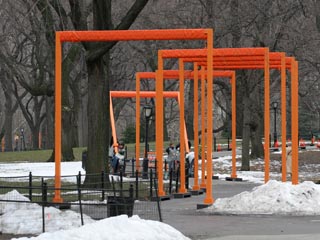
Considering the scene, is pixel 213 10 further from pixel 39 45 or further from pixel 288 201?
pixel 288 201

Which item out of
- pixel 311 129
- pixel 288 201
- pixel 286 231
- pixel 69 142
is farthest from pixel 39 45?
pixel 311 129

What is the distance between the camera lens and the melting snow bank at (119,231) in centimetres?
1424

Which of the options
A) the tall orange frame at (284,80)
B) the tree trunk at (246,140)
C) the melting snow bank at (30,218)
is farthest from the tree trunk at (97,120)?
the tree trunk at (246,140)

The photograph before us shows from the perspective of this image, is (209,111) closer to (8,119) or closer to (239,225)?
(239,225)

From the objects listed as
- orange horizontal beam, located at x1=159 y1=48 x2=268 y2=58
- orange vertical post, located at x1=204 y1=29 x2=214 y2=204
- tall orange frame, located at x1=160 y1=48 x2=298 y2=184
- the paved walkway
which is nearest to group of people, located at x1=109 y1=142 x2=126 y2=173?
tall orange frame, located at x1=160 y1=48 x2=298 y2=184

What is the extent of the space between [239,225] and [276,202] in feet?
11.1

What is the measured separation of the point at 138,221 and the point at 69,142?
111 feet

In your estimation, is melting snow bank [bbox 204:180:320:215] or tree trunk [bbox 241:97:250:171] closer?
melting snow bank [bbox 204:180:320:215]

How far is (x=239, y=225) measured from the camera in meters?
18.8

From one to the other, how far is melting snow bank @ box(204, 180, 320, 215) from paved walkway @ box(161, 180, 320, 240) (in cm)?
67

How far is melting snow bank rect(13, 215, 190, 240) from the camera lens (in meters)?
14.2

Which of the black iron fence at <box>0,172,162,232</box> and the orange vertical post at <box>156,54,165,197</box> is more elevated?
the orange vertical post at <box>156,54,165,197</box>

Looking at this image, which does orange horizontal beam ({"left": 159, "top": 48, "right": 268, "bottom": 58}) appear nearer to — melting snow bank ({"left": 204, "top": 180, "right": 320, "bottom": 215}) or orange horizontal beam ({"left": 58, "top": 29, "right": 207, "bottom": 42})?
orange horizontal beam ({"left": 58, "top": 29, "right": 207, "bottom": 42})

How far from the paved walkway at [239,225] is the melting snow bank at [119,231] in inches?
64.3
